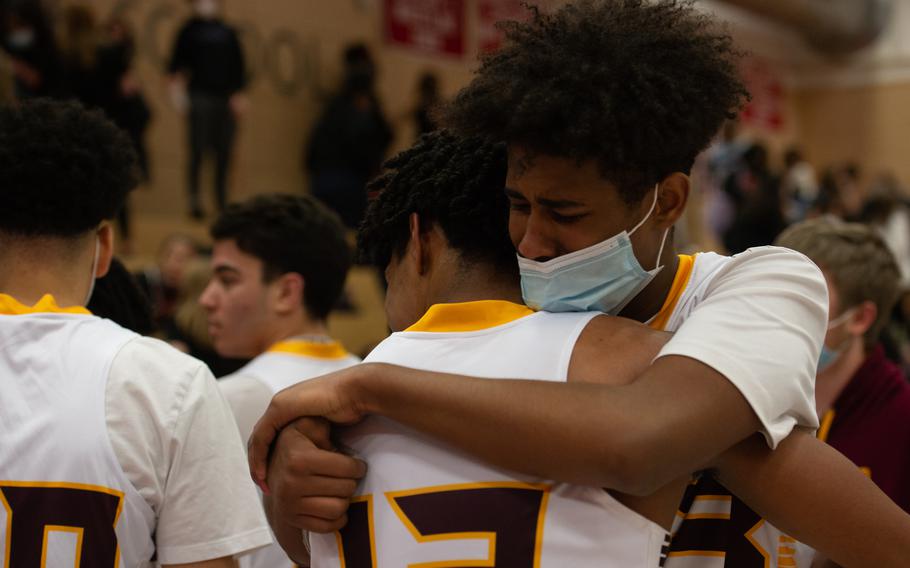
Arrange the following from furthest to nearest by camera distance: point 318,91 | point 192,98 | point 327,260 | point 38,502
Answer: point 318,91, point 192,98, point 327,260, point 38,502

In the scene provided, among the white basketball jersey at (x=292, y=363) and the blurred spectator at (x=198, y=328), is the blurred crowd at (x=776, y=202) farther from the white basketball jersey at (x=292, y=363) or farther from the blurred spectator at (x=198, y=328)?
the white basketball jersey at (x=292, y=363)

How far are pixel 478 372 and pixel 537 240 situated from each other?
0.71ft

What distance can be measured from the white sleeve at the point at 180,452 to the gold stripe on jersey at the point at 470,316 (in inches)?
24.1

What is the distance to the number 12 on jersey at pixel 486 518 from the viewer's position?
1.39 meters

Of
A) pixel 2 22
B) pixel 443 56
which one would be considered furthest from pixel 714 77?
pixel 443 56

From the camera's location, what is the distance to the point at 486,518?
4.59 feet

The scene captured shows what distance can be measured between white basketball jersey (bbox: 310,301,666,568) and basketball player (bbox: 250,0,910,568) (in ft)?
0.20

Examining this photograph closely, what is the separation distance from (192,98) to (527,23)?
300 inches

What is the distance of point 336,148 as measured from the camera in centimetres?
Answer: 955

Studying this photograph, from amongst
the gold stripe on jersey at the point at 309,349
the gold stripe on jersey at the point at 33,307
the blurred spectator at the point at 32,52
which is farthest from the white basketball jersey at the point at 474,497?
the blurred spectator at the point at 32,52

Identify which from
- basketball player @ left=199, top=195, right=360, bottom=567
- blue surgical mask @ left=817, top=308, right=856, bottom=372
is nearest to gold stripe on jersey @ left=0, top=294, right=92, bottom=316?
basketball player @ left=199, top=195, right=360, bottom=567

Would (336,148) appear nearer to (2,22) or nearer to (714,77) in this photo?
(2,22)

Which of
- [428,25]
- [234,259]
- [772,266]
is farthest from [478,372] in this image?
[428,25]

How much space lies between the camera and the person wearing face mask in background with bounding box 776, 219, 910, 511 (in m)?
2.82
